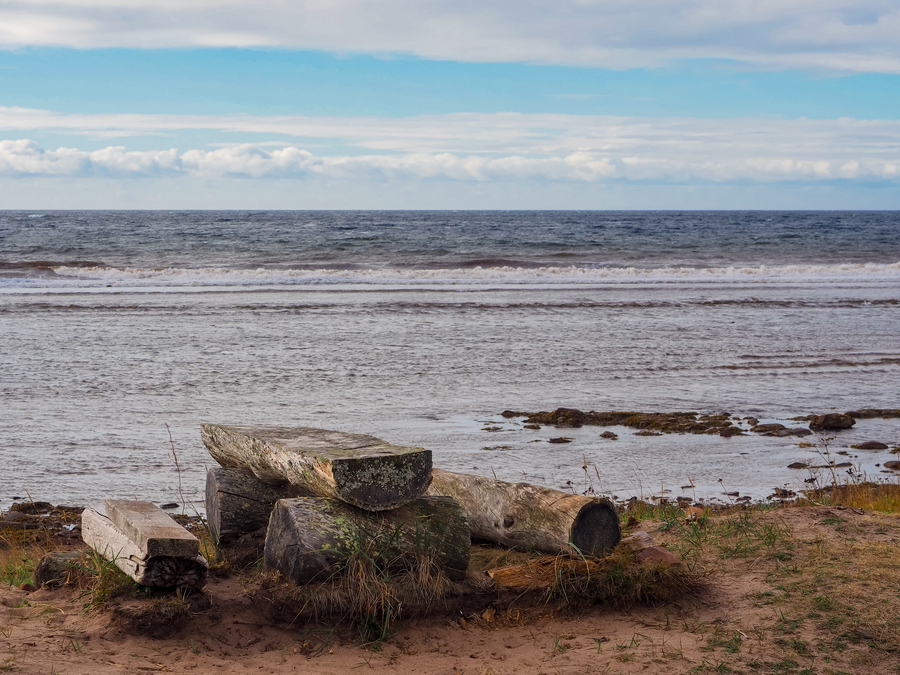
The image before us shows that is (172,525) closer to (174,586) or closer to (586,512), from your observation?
(174,586)

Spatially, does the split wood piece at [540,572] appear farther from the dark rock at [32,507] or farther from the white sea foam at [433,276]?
the white sea foam at [433,276]

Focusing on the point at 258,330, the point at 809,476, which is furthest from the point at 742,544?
the point at 258,330

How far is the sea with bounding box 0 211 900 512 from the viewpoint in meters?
7.78

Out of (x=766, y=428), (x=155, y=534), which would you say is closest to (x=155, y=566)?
(x=155, y=534)

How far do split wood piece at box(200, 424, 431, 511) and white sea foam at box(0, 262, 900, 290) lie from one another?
2232 centimetres

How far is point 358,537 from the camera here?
423 centimetres

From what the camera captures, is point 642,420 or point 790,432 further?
point 642,420

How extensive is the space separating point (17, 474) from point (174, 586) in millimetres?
4212

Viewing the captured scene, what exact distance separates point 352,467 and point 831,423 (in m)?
6.87

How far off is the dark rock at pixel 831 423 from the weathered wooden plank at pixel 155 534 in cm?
728

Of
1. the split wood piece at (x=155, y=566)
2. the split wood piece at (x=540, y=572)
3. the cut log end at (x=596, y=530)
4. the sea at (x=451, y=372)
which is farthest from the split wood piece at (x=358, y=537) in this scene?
the sea at (x=451, y=372)

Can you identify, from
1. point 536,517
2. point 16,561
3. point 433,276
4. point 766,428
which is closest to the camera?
point 536,517

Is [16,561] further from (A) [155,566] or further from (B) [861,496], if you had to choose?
(B) [861,496]

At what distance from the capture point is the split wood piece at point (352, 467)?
13.5 feet
